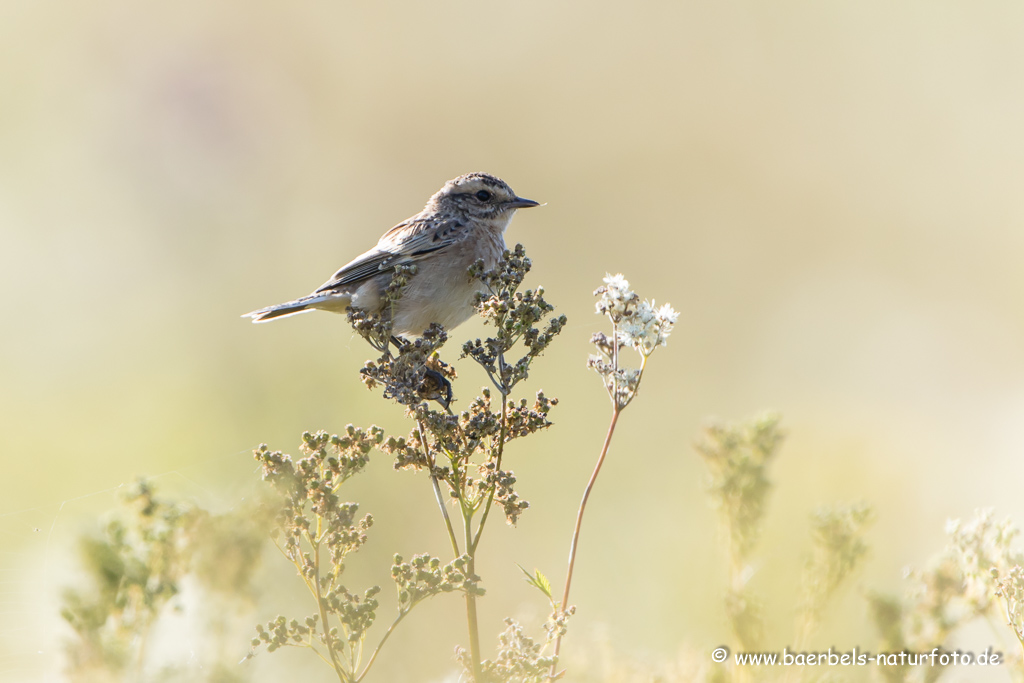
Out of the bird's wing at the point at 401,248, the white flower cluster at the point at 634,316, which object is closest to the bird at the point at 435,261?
the bird's wing at the point at 401,248

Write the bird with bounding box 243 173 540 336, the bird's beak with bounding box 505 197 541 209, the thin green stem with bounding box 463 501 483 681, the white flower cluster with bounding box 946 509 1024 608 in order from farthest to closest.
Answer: the bird's beak with bounding box 505 197 541 209 < the bird with bounding box 243 173 540 336 < the white flower cluster with bounding box 946 509 1024 608 < the thin green stem with bounding box 463 501 483 681

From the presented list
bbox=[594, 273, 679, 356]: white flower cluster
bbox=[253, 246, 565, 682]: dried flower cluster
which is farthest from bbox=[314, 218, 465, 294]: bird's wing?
bbox=[594, 273, 679, 356]: white flower cluster

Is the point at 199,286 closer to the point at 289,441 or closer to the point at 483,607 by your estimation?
the point at 289,441

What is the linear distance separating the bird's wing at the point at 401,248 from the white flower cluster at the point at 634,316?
2851 millimetres

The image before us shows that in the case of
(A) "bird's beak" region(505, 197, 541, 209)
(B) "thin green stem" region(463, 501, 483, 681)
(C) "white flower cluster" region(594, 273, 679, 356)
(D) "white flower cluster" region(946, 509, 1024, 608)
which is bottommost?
(B) "thin green stem" region(463, 501, 483, 681)

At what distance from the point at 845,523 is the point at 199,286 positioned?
35.7 feet

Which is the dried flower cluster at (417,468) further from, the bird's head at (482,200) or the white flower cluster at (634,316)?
the bird's head at (482,200)

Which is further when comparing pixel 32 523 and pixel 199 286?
pixel 199 286

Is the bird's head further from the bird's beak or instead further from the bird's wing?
the bird's wing

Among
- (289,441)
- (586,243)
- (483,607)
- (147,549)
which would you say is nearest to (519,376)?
(147,549)

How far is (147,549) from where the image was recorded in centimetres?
178

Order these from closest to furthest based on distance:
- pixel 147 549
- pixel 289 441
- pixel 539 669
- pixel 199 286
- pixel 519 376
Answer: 1. pixel 147 549
2. pixel 539 669
3. pixel 519 376
4. pixel 289 441
5. pixel 199 286

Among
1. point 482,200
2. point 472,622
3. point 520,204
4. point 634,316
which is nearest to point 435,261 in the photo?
point 482,200

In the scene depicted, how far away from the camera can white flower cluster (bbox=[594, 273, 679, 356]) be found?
254 cm
